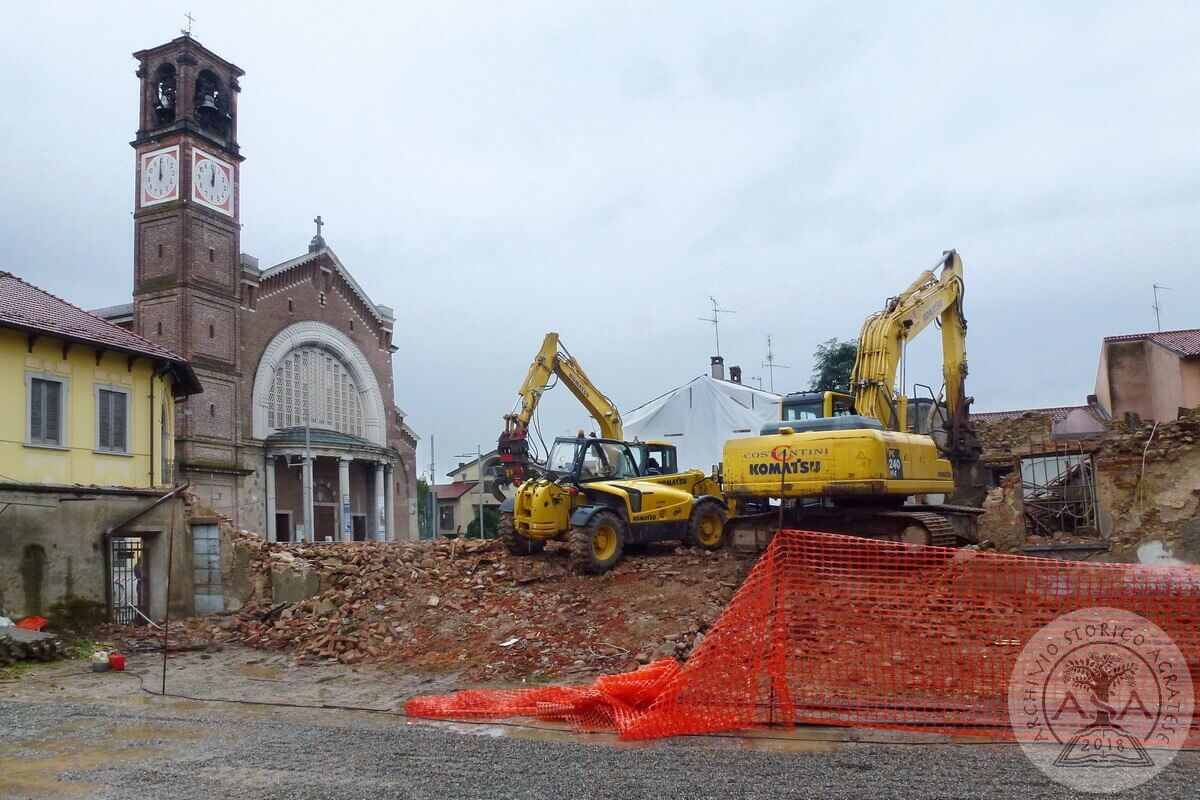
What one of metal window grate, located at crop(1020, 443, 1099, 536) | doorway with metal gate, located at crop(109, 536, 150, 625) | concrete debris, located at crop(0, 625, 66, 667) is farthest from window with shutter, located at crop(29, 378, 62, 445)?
metal window grate, located at crop(1020, 443, 1099, 536)

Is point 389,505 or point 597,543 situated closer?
point 597,543

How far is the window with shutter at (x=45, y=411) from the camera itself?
16547 mm

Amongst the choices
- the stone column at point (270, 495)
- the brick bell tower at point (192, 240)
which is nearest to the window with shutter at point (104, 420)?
the brick bell tower at point (192, 240)

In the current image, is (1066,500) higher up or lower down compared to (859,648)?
higher up

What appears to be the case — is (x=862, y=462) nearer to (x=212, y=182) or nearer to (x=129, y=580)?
(x=129, y=580)

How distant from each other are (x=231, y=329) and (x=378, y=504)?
1023 cm

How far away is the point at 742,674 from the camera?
7965 millimetres

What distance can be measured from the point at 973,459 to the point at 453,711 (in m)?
13.4

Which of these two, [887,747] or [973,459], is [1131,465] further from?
[887,747]

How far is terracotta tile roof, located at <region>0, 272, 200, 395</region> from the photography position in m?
16.4

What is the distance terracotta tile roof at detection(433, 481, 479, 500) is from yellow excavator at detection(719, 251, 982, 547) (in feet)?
183

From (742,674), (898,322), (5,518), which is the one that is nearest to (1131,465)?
(898,322)

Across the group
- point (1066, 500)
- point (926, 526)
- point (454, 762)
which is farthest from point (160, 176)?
point (454, 762)

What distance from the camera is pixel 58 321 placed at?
56.8ft
